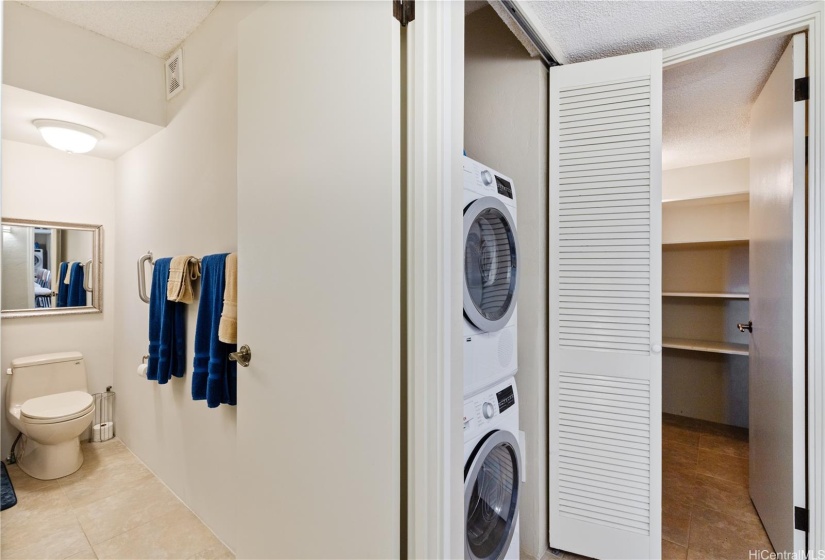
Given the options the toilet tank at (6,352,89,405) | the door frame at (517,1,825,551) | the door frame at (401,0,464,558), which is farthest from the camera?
the toilet tank at (6,352,89,405)

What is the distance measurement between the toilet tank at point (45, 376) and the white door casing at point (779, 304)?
387 centimetres

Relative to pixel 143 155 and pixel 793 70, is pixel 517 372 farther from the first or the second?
pixel 143 155

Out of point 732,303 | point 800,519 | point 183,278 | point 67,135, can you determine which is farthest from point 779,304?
point 67,135

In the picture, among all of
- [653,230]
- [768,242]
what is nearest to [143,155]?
[653,230]

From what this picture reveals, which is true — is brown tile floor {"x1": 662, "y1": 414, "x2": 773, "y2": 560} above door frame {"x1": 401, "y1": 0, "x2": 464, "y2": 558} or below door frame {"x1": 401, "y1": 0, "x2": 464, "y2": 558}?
below

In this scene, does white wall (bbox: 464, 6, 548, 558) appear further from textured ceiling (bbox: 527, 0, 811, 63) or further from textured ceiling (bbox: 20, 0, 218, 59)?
textured ceiling (bbox: 20, 0, 218, 59)

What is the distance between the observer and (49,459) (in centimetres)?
232

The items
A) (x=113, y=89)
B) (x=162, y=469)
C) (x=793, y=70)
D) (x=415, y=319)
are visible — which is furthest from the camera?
(x=162, y=469)

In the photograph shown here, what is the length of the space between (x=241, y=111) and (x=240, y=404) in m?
1.02

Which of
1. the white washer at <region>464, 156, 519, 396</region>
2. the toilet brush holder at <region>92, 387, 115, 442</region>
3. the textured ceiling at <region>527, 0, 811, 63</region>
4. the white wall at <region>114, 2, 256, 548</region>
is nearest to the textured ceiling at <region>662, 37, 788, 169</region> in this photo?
the textured ceiling at <region>527, 0, 811, 63</region>

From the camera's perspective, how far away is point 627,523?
1682mm

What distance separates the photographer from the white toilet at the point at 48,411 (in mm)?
2250

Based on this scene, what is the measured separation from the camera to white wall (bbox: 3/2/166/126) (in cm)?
181

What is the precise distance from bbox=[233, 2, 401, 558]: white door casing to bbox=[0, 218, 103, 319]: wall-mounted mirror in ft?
7.05
